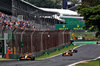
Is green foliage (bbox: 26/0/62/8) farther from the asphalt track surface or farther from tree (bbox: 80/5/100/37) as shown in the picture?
tree (bbox: 80/5/100/37)

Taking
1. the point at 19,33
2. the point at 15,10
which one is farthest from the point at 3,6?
the point at 19,33

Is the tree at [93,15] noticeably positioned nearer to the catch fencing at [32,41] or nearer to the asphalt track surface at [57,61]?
the asphalt track surface at [57,61]

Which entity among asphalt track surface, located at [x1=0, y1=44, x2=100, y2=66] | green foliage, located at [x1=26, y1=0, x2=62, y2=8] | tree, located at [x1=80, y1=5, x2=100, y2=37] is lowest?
asphalt track surface, located at [x1=0, y1=44, x2=100, y2=66]

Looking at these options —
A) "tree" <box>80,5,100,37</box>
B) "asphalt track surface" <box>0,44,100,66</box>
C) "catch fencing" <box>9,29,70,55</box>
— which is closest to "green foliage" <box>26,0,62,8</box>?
"catch fencing" <box>9,29,70,55</box>

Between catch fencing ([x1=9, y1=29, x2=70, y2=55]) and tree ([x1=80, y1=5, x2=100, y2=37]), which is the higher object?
tree ([x1=80, y1=5, x2=100, y2=37])

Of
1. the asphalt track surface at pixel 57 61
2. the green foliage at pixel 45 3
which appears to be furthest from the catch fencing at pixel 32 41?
the green foliage at pixel 45 3

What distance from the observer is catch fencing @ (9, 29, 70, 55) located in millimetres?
26297

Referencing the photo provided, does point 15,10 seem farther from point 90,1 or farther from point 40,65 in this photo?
point 40,65

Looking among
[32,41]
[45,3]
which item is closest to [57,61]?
[32,41]

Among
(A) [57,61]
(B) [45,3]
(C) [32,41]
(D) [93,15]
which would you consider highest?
(B) [45,3]

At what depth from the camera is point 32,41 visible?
1169 inches

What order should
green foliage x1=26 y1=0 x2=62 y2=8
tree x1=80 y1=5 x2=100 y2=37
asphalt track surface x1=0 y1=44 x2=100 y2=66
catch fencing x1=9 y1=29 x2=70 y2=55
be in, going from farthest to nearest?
green foliage x1=26 y1=0 x2=62 y2=8 → catch fencing x1=9 y1=29 x2=70 y2=55 → tree x1=80 y1=5 x2=100 y2=37 → asphalt track surface x1=0 y1=44 x2=100 y2=66

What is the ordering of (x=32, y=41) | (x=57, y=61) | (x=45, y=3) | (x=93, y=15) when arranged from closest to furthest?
(x=57, y=61) → (x=93, y=15) → (x=32, y=41) → (x=45, y=3)

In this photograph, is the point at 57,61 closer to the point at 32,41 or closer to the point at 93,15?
the point at 93,15
